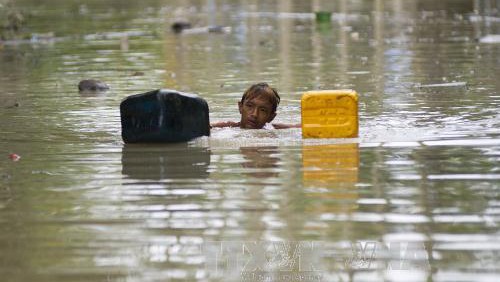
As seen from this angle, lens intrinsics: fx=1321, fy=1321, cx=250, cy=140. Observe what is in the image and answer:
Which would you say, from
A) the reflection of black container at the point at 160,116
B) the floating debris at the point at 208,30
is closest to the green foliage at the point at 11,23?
the floating debris at the point at 208,30

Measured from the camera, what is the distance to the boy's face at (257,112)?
1177cm

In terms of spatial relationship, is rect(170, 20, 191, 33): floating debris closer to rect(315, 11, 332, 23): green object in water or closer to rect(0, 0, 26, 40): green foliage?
rect(315, 11, 332, 23): green object in water

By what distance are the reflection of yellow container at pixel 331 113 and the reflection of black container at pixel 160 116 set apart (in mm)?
924

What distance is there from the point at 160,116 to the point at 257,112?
1.16 meters

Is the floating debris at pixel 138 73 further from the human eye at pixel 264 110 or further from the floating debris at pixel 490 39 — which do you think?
the human eye at pixel 264 110

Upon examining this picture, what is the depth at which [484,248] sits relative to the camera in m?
6.73

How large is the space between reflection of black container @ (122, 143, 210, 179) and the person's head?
917 mm

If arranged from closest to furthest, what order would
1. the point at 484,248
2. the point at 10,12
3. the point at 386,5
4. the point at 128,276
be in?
the point at 128,276, the point at 484,248, the point at 10,12, the point at 386,5

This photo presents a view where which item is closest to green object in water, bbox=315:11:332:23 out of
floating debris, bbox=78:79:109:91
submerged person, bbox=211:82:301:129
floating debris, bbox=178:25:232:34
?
floating debris, bbox=178:25:232:34

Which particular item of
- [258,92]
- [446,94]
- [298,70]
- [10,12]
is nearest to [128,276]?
Answer: [258,92]

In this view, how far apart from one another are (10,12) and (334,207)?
24.8 metres

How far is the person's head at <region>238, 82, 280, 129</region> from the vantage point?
1170 cm

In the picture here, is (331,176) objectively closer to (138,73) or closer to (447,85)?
(447,85)

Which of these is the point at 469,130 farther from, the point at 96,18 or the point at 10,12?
the point at 96,18
